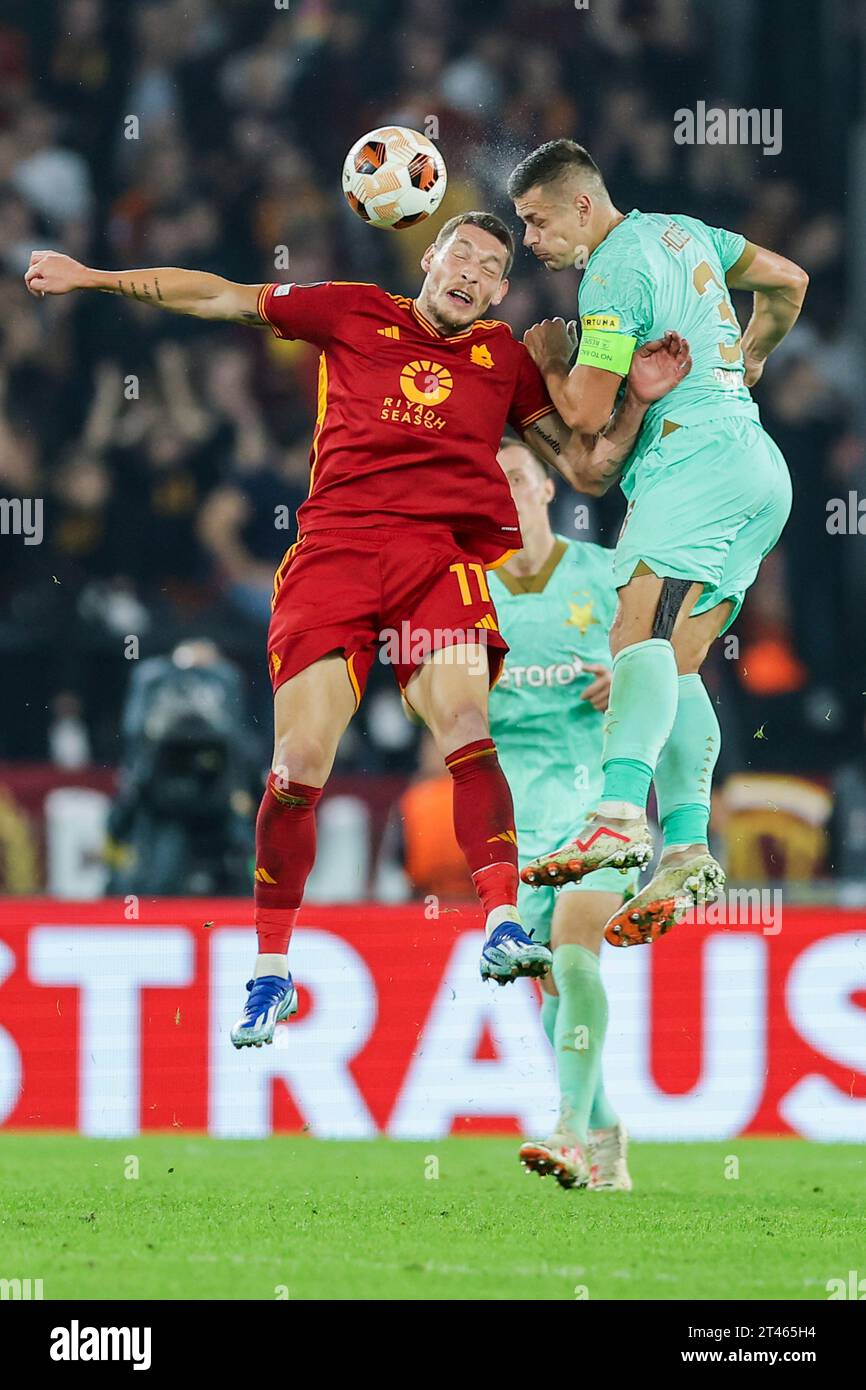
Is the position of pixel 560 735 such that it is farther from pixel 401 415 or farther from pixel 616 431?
pixel 401 415

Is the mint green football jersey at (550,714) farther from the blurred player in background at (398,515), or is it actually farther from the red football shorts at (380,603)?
the red football shorts at (380,603)

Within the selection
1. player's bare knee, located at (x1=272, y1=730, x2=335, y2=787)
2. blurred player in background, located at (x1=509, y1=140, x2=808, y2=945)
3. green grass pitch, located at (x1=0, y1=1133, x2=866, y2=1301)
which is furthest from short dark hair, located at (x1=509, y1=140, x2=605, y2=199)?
green grass pitch, located at (x1=0, y1=1133, x2=866, y2=1301)

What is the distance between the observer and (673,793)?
7.25m

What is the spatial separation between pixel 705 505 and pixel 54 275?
2.22 meters

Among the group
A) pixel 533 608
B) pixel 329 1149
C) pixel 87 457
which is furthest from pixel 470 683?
pixel 87 457

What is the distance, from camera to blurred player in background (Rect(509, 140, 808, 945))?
6.93 metres

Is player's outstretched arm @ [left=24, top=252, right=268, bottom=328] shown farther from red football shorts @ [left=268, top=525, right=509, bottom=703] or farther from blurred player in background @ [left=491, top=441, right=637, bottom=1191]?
blurred player in background @ [left=491, top=441, right=637, bottom=1191]

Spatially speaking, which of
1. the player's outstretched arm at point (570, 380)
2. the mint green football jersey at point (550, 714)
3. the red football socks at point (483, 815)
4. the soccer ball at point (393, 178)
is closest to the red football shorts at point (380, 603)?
the red football socks at point (483, 815)

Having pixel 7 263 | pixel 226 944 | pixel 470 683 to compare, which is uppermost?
pixel 7 263

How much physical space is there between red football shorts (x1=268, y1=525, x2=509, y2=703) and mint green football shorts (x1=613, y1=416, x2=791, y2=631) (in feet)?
1.69

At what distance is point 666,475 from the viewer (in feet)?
23.3

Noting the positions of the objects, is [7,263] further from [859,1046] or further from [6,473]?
[859,1046]

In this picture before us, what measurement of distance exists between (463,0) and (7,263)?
11.3 feet

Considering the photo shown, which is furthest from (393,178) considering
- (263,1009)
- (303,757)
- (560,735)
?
(263,1009)
